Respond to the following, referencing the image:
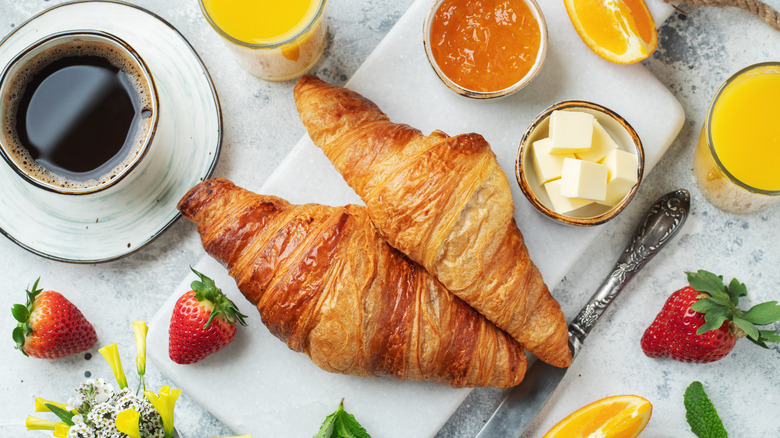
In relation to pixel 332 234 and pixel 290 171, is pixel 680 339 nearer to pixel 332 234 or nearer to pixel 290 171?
pixel 332 234

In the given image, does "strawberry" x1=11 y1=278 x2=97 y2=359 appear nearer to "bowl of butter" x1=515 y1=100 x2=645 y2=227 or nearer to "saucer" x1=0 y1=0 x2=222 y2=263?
"saucer" x1=0 y1=0 x2=222 y2=263

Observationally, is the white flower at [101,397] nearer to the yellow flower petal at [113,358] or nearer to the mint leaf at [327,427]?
the yellow flower petal at [113,358]

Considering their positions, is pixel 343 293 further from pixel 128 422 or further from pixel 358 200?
pixel 128 422

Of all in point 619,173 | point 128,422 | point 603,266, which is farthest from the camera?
point 603,266

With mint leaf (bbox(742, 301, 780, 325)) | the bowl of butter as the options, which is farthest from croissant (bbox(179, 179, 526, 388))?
mint leaf (bbox(742, 301, 780, 325))

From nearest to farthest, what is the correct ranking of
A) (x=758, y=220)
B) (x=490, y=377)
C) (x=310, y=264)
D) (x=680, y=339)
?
(x=310, y=264)
(x=490, y=377)
(x=680, y=339)
(x=758, y=220)

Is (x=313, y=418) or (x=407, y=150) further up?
(x=407, y=150)

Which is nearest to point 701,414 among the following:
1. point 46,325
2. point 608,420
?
point 608,420

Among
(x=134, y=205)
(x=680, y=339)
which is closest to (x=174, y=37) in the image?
(x=134, y=205)

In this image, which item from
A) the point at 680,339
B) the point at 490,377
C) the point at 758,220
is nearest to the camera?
the point at 490,377
